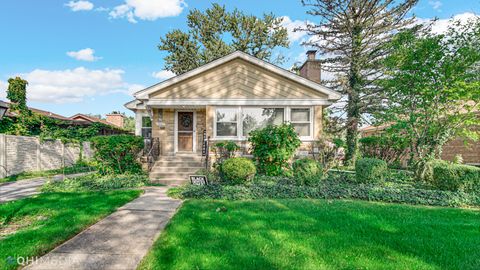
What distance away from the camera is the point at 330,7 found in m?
13.9

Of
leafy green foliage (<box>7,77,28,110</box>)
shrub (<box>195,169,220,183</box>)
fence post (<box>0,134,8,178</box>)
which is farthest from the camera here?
leafy green foliage (<box>7,77,28,110</box>)

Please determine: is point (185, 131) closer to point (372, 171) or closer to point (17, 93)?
point (372, 171)

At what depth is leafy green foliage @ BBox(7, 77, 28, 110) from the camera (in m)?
11.8

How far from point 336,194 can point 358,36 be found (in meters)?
11.7

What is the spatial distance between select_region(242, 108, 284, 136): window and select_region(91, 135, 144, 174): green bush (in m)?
4.53

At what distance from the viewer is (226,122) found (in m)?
10.3

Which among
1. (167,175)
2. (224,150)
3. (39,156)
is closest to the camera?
(167,175)

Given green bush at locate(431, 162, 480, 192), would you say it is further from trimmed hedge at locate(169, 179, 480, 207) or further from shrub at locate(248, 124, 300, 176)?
shrub at locate(248, 124, 300, 176)

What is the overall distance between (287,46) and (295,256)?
25.4 meters

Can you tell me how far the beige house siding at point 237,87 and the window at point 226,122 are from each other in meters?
0.67

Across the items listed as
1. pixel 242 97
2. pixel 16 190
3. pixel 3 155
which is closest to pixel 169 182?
pixel 16 190

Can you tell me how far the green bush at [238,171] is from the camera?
695cm

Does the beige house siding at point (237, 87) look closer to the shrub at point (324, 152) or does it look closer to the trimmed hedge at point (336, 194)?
the shrub at point (324, 152)

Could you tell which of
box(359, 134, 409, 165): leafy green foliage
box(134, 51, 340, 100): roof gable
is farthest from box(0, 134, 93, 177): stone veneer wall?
box(359, 134, 409, 165): leafy green foliage
